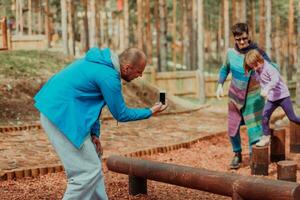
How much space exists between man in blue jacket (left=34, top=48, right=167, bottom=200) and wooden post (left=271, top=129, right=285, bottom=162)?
14.2 ft

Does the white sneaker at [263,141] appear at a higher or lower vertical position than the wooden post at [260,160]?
higher

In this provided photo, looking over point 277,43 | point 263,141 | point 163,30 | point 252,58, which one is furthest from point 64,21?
point 277,43

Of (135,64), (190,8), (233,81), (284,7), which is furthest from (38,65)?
(284,7)

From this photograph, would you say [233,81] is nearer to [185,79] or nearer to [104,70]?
[104,70]

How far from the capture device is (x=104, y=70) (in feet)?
13.3

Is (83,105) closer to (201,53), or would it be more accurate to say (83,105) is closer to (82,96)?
(82,96)

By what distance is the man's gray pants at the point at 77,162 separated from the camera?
4098 mm

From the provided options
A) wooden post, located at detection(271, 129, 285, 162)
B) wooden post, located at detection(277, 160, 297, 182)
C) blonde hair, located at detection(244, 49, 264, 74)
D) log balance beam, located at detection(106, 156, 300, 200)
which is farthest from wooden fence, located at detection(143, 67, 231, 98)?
log balance beam, located at detection(106, 156, 300, 200)

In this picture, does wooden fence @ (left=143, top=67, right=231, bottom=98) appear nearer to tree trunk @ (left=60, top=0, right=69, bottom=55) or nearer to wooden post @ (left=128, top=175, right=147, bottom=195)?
tree trunk @ (left=60, top=0, right=69, bottom=55)

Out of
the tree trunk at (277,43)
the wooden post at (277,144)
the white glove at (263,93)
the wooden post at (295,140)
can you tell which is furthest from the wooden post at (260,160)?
the tree trunk at (277,43)

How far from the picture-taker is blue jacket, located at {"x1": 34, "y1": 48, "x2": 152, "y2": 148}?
403 cm

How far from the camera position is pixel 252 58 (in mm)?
7109

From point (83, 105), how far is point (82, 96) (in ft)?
0.22

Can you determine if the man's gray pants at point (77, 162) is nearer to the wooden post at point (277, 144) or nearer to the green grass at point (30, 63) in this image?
the wooden post at point (277, 144)
